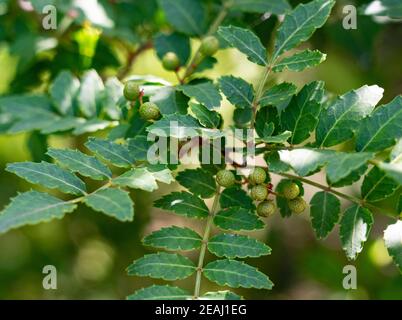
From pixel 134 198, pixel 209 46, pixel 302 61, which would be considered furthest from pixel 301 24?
pixel 134 198

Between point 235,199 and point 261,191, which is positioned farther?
point 235,199

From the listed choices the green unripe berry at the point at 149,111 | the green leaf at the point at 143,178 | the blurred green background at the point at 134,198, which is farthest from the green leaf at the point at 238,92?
the blurred green background at the point at 134,198

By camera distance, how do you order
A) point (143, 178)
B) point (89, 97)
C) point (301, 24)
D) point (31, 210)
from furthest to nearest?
point (89, 97)
point (301, 24)
point (143, 178)
point (31, 210)

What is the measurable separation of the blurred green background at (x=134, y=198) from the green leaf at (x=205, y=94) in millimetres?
574

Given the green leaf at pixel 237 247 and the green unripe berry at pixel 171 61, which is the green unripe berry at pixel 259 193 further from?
the green unripe berry at pixel 171 61

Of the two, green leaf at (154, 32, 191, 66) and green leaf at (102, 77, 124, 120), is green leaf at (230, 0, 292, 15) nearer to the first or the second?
green leaf at (154, 32, 191, 66)

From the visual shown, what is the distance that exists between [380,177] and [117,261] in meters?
1.71

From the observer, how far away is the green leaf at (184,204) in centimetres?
136

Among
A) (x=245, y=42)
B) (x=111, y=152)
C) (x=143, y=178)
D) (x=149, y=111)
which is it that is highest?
(x=245, y=42)

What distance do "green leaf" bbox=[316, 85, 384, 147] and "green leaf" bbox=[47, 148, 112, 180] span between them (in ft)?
1.45

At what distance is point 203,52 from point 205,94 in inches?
10.4

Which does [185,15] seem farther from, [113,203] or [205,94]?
[113,203]

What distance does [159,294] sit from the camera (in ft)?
3.92
